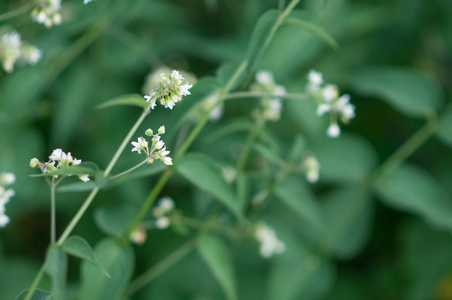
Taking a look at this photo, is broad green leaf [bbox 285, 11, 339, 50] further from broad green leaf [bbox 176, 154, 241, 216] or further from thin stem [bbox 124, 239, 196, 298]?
thin stem [bbox 124, 239, 196, 298]

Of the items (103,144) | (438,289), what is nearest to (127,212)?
(103,144)

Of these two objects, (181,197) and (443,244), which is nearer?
(443,244)

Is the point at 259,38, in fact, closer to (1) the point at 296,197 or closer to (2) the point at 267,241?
(1) the point at 296,197

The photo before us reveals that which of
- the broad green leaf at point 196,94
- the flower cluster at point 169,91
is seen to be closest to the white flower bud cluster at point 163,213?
the broad green leaf at point 196,94

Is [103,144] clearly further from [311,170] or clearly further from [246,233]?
[311,170]

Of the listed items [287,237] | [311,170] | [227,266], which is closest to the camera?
[227,266]

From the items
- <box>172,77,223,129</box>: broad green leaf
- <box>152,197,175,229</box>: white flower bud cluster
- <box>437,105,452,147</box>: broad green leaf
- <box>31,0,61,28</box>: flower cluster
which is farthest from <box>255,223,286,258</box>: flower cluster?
<box>31,0,61,28</box>: flower cluster

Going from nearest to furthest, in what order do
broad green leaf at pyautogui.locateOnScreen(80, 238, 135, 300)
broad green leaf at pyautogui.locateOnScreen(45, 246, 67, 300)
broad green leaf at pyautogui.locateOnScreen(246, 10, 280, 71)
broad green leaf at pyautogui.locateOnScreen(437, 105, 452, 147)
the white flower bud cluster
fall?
broad green leaf at pyautogui.locateOnScreen(45, 246, 67, 300) < broad green leaf at pyautogui.locateOnScreen(246, 10, 280, 71) < broad green leaf at pyautogui.locateOnScreen(80, 238, 135, 300) < the white flower bud cluster < broad green leaf at pyautogui.locateOnScreen(437, 105, 452, 147)
